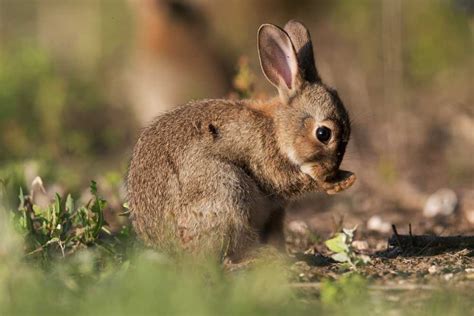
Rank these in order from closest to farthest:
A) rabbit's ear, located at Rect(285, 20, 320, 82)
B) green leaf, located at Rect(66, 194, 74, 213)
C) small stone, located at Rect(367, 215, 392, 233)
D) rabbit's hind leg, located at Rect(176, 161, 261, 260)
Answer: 1. rabbit's hind leg, located at Rect(176, 161, 261, 260)
2. green leaf, located at Rect(66, 194, 74, 213)
3. rabbit's ear, located at Rect(285, 20, 320, 82)
4. small stone, located at Rect(367, 215, 392, 233)

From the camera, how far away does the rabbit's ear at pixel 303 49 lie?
622cm

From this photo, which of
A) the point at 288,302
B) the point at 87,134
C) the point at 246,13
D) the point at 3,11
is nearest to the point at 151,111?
the point at 87,134

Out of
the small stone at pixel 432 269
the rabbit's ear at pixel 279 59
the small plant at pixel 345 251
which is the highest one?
the rabbit's ear at pixel 279 59

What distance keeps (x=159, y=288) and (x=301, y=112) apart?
83.6 inches

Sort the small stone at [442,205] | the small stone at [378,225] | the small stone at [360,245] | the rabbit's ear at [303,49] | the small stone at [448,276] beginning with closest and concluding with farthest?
the small stone at [448,276], the rabbit's ear at [303,49], the small stone at [360,245], the small stone at [378,225], the small stone at [442,205]

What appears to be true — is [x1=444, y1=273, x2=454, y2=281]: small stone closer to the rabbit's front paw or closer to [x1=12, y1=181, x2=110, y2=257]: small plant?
the rabbit's front paw

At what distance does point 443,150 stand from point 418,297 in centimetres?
619

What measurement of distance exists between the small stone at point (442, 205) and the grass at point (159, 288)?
2.85m

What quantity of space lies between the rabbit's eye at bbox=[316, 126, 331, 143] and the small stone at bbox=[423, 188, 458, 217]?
7.45 ft

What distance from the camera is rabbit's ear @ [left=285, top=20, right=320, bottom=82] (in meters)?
6.22

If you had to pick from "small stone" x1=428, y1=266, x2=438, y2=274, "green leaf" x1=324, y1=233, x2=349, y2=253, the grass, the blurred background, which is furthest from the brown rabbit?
the blurred background

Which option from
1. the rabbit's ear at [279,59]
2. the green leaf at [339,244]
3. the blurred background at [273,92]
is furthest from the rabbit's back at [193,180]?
the blurred background at [273,92]

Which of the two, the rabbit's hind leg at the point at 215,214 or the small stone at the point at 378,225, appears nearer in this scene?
the rabbit's hind leg at the point at 215,214

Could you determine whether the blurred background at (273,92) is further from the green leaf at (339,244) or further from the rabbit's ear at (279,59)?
the green leaf at (339,244)
